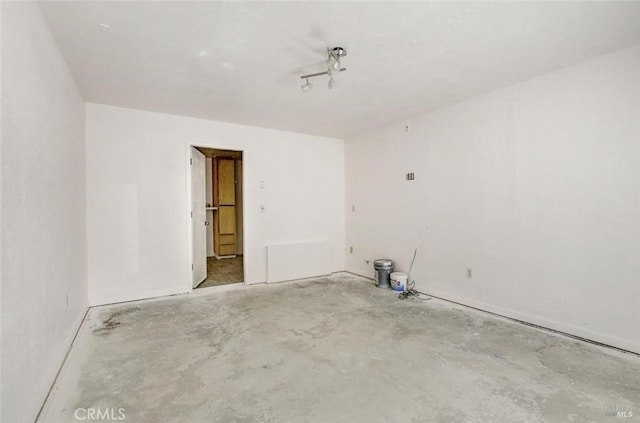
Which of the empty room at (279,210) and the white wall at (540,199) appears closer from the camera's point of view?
the empty room at (279,210)

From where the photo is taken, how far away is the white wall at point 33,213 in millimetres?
1427

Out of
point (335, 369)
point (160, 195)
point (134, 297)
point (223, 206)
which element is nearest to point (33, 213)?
point (335, 369)

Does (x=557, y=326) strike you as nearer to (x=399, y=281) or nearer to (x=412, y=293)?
(x=412, y=293)

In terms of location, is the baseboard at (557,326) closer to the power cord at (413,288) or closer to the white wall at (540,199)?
the white wall at (540,199)

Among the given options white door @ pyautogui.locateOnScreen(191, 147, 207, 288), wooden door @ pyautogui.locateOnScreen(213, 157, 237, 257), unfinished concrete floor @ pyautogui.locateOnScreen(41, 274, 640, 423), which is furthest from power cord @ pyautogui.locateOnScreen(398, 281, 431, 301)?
wooden door @ pyautogui.locateOnScreen(213, 157, 237, 257)

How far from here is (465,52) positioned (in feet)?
8.14

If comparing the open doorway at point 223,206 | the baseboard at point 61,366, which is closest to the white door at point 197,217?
the baseboard at point 61,366

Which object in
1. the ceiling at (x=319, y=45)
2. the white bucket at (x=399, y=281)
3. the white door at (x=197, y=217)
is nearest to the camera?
the ceiling at (x=319, y=45)
